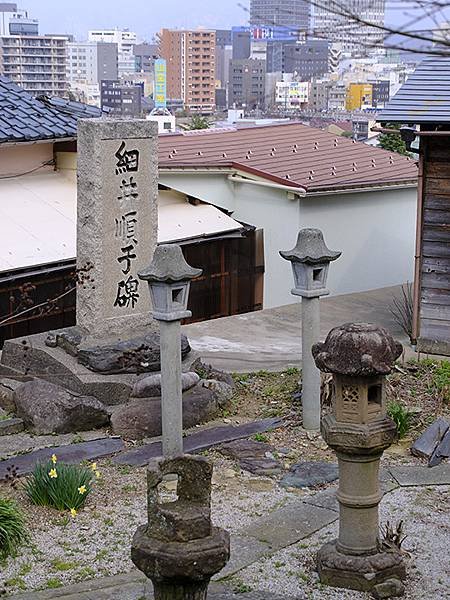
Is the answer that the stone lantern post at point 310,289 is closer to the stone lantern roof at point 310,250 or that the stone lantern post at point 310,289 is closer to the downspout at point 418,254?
the stone lantern roof at point 310,250

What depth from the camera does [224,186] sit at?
54.2ft

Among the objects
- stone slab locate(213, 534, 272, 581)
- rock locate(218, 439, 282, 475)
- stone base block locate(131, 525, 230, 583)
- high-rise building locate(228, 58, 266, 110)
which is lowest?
rock locate(218, 439, 282, 475)

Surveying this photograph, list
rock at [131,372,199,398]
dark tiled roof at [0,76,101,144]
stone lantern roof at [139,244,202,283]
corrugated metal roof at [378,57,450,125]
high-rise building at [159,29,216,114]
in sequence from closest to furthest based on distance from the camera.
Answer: stone lantern roof at [139,244,202,283] < rock at [131,372,199,398] < corrugated metal roof at [378,57,450,125] < dark tiled roof at [0,76,101,144] < high-rise building at [159,29,216,114]

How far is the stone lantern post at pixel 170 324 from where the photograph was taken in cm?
815

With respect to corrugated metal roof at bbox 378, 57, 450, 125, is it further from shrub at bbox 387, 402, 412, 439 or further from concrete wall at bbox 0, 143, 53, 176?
concrete wall at bbox 0, 143, 53, 176

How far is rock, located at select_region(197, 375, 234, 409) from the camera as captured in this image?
9.91 metres

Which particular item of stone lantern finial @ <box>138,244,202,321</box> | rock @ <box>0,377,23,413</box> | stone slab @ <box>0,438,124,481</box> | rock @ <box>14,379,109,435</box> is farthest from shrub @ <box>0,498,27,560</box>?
rock @ <box>0,377,23,413</box>

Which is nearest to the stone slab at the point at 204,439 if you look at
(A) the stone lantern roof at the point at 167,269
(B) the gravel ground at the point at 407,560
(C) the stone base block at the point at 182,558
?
(A) the stone lantern roof at the point at 167,269

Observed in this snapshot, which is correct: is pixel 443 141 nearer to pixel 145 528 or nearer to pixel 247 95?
pixel 145 528

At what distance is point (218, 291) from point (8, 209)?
3942mm

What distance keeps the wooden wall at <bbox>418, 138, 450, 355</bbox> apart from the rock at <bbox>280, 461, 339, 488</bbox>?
462 cm

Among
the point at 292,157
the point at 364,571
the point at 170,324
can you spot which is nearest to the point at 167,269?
A: the point at 170,324

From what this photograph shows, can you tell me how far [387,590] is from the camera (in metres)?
5.82

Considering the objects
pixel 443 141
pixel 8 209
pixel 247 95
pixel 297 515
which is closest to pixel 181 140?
pixel 8 209
